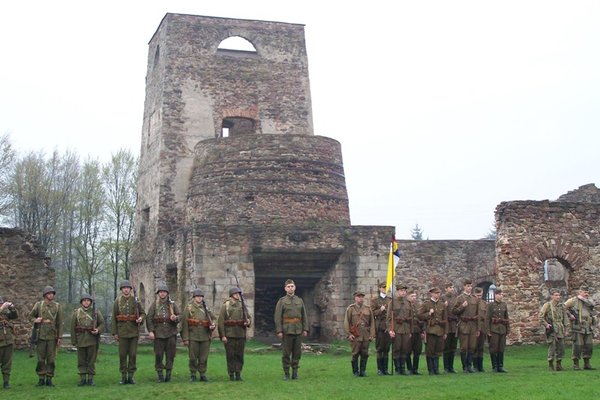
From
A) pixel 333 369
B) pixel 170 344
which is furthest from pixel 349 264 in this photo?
pixel 170 344

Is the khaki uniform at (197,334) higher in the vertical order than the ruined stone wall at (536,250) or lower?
lower

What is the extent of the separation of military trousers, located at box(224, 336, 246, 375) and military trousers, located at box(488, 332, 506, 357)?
4.82 m

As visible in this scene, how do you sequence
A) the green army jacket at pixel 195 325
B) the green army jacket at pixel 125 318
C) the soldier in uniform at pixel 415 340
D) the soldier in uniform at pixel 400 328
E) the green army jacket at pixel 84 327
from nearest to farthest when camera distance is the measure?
the green army jacket at pixel 84 327
the green army jacket at pixel 125 318
the green army jacket at pixel 195 325
the soldier in uniform at pixel 400 328
the soldier in uniform at pixel 415 340

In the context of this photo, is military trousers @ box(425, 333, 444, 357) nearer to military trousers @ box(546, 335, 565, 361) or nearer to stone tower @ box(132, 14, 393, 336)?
military trousers @ box(546, 335, 565, 361)

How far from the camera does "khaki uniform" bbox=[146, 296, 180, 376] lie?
49.5ft

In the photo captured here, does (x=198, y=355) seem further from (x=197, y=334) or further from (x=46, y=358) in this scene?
(x=46, y=358)

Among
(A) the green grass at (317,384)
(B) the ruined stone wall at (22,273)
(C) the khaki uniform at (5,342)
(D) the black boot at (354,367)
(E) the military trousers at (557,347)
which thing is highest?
(B) the ruined stone wall at (22,273)

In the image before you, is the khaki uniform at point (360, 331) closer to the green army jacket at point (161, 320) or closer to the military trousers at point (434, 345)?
the military trousers at point (434, 345)

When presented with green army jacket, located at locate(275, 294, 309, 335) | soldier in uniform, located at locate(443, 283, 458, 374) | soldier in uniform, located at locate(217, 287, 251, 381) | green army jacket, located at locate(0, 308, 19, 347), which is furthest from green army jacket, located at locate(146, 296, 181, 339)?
soldier in uniform, located at locate(443, 283, 458, 374)

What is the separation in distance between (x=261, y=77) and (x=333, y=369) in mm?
17158

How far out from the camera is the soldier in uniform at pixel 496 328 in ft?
54.3

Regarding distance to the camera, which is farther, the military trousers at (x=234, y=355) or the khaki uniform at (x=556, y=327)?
the khaki uniform at (x=556, y=327)

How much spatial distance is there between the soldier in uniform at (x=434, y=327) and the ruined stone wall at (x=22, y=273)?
9.65 meters

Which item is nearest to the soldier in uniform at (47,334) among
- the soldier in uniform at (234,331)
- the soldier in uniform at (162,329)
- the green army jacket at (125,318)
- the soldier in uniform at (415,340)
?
the green army jacket at (125,318)
